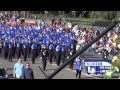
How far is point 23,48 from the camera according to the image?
17.2 m
